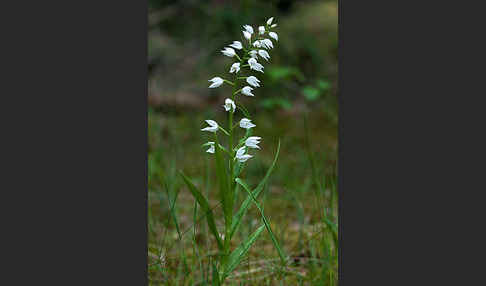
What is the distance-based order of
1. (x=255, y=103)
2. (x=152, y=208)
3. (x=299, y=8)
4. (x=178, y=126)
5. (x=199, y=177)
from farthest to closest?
(x=299, y=8) → (x=255, y=103) → (x=178, y=126) → (x=199, y=177) → (x=152, y=208)

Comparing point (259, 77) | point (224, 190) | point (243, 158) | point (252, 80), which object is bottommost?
point (224, 190)

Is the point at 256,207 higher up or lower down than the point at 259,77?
lower down

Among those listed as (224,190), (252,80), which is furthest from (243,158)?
(252,80)

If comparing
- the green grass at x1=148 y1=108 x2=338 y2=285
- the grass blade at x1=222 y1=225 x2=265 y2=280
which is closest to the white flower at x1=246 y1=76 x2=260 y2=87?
the green grass at x1=148 y1=108 x2=338 y2=285

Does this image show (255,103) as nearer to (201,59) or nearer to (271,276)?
(201,59)

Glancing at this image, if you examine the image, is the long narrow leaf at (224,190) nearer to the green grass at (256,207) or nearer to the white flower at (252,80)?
the green grass at (256,207)

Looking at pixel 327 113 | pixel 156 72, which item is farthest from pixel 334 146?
pixel 156 72

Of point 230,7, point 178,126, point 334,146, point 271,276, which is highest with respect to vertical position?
point 230,7

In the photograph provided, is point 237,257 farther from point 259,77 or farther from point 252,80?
point 259,77

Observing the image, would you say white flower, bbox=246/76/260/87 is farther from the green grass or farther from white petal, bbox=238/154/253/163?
the green grass
